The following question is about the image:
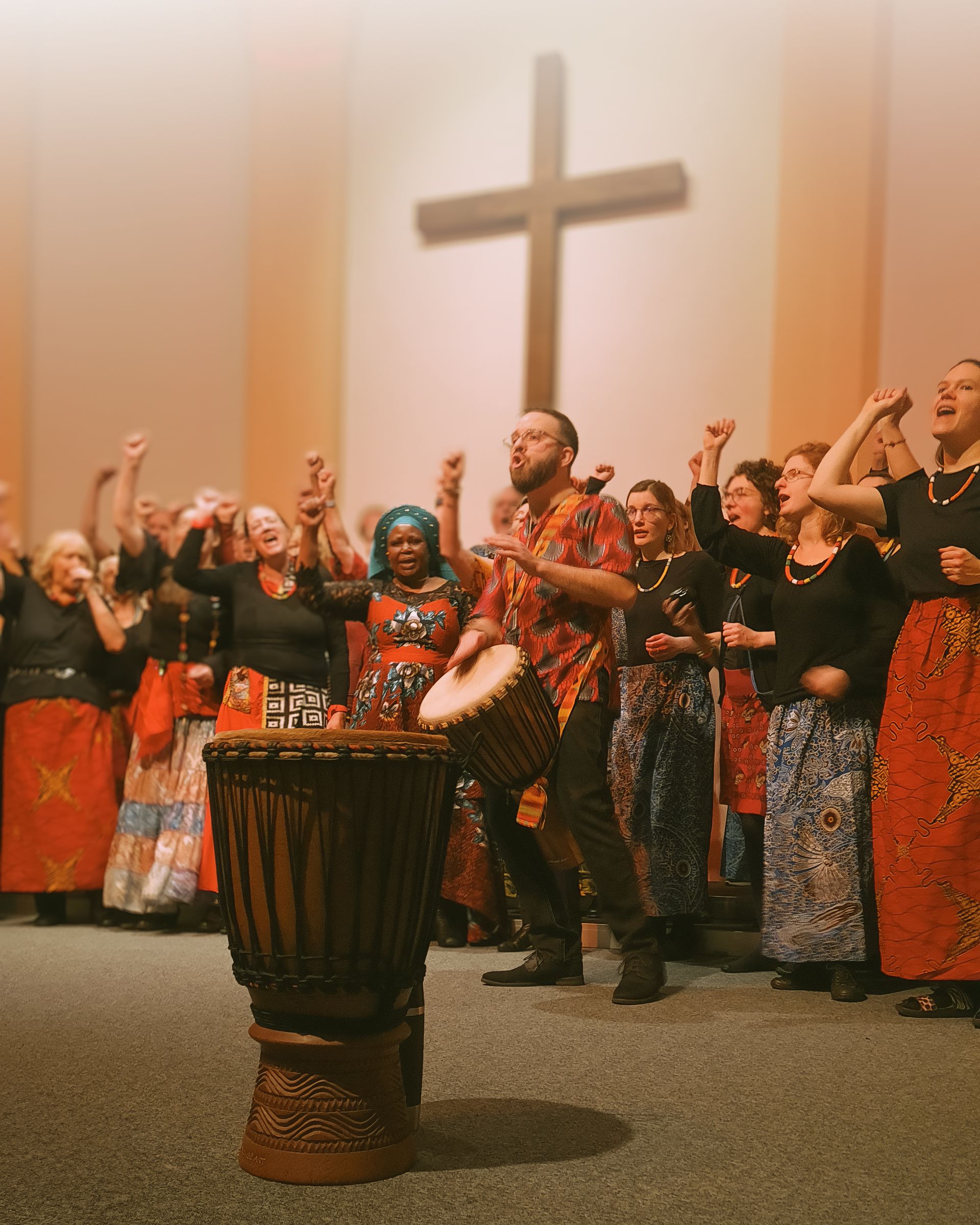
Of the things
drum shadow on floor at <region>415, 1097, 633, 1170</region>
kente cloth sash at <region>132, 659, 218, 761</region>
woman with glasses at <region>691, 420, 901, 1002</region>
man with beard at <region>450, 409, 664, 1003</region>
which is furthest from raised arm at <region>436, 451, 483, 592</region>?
drum shadow on floor at <region>415, 1097, 633, 1170</region>

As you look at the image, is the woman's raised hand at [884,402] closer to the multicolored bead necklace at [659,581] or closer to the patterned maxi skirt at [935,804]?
the patterned maxi skirt at [935,804]

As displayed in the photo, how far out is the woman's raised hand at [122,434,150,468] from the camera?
16.4 feet

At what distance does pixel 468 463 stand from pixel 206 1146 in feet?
13.7

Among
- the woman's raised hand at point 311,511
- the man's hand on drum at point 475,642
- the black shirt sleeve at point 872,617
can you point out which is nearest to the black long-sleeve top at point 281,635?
the woman's raised hand at point 311,511

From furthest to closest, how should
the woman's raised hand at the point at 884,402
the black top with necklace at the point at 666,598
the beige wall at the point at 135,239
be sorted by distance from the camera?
the beige wall at the point at 135,239 → the black top with necklace at the point at 666,598 → the woman's raised hand at the point at 884,402

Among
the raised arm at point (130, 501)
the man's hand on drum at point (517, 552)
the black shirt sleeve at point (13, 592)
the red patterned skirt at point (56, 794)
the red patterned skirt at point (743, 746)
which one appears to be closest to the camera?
the man's hand on drum at point (517, 552)

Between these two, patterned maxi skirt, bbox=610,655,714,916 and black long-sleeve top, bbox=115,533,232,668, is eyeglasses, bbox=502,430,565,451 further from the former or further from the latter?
black long-sleeve top, bbox=115,533,232,668

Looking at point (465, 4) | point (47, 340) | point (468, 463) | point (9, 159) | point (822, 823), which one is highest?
point (465, 4)

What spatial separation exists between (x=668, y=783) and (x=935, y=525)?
4.10ft

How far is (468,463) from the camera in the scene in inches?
236

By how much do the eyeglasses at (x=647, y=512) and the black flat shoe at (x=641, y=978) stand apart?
158cm

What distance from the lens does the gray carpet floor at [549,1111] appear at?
6.20 feet

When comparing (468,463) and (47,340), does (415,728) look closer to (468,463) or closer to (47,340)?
(468,463)

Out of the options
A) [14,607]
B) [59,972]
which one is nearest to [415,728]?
[59,972]
